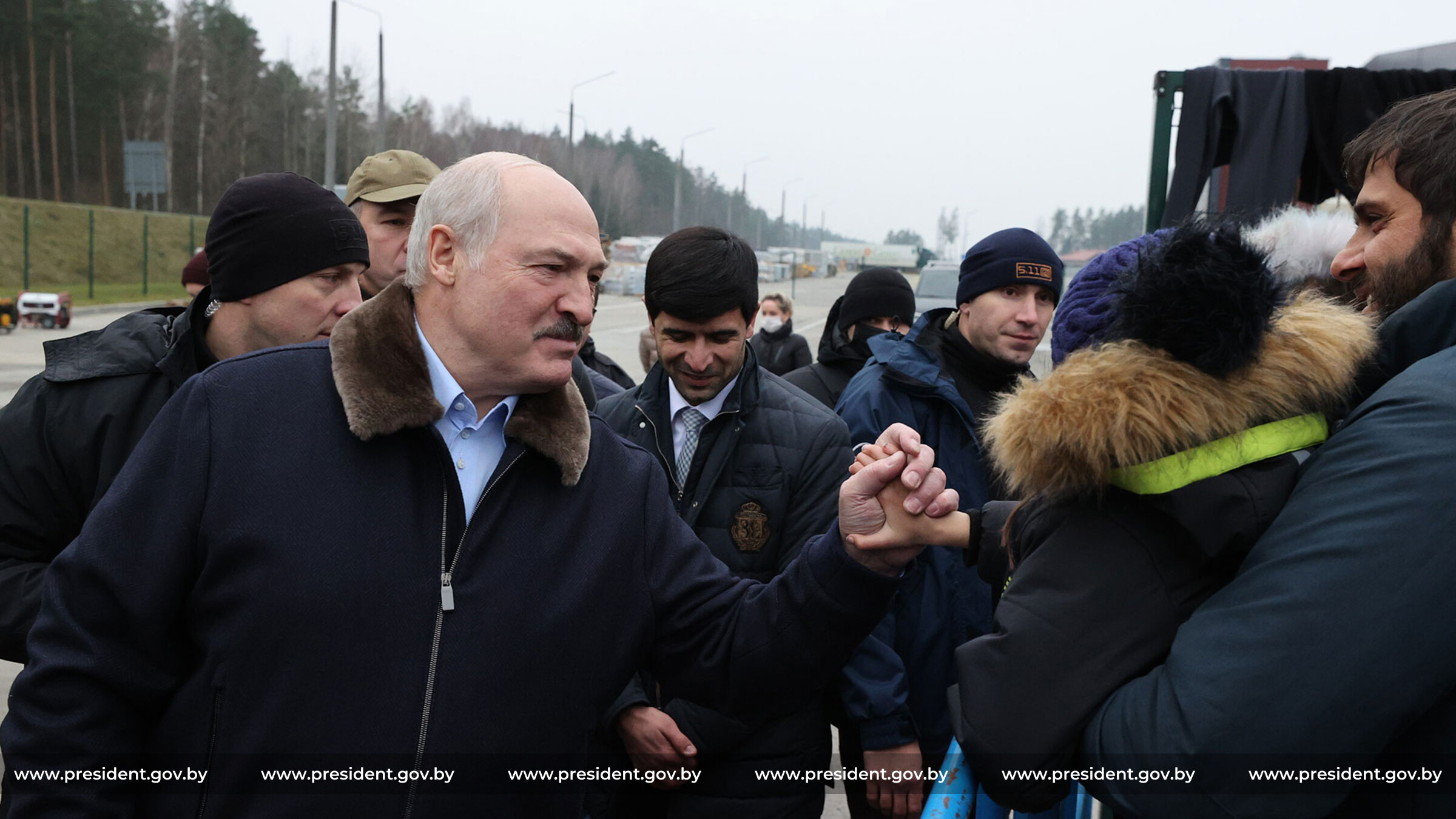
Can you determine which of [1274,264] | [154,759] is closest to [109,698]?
[154,759]

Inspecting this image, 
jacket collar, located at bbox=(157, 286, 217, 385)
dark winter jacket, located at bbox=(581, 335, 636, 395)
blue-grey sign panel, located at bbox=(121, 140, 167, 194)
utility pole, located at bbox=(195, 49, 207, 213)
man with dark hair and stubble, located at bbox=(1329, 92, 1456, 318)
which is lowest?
dark winter jacket, located at bbox=(581, 335, 636, 395)

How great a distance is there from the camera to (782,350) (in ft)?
28.3

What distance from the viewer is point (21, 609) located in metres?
2.18

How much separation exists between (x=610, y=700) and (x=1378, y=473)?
139 cm

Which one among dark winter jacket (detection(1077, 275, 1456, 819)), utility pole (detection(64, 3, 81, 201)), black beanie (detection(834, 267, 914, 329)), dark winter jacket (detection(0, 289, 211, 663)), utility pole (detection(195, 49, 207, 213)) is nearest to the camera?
dark winter jacket (detection(1077, 275, 1456, 819))

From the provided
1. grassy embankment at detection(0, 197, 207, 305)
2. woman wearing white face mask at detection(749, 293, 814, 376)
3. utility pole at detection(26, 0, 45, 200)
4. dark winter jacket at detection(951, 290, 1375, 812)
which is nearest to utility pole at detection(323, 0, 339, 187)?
woman wearing white face mask at detection(749, 293, 814, 376)

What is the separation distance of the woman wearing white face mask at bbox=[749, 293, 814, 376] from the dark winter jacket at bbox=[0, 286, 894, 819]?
6.55 metres

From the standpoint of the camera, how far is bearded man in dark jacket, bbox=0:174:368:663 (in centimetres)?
227

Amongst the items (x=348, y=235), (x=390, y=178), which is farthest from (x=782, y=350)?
(x=348, y=235)

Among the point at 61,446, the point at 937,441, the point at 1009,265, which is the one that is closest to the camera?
the point at 61,446

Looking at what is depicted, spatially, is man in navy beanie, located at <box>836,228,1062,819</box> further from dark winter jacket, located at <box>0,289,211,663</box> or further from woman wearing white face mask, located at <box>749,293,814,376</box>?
woman wearing white face mask, located at <box>749,293,814,376</box>

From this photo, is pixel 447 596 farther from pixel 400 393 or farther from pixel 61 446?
pixel 61 446

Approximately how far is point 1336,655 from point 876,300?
4430 millimetres

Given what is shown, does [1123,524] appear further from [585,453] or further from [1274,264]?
[585,453]
